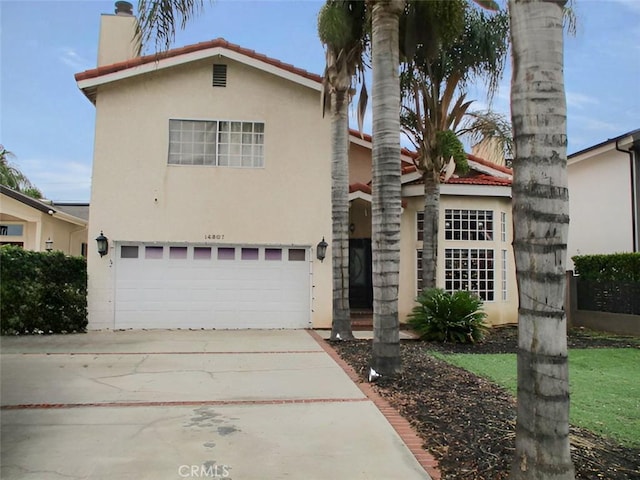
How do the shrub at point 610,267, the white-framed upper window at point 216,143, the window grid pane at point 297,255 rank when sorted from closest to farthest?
the shrub at point 610,267 < the white-framed upper window at point 216,143 < the window grid pane at point 297,255

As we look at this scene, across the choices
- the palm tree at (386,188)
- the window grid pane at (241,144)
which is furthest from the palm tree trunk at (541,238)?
the window grid pane at (241,144)

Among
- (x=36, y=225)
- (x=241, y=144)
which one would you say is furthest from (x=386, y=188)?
(x=36, y=225)

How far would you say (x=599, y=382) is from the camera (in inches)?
288

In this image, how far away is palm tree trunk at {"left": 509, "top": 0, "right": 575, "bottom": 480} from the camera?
132 inches

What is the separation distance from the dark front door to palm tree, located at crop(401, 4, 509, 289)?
130 inches

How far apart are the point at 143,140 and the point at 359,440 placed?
10178 mm

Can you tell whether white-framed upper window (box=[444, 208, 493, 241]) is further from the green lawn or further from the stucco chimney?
the stucco chimney

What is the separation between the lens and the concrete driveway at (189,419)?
4.18 m

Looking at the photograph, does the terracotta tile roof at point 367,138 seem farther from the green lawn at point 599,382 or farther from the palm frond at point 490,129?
the green lawn at point 599,382

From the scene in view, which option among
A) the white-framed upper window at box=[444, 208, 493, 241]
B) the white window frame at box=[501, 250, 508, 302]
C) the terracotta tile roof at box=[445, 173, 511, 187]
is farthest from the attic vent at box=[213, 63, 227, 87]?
the white window frame at box=[501, 250, 508, 302]

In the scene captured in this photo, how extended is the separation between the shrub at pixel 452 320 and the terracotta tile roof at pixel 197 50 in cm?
649

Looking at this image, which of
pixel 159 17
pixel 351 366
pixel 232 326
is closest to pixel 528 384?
pixel 351 366

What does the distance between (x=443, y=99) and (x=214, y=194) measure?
6291 mm

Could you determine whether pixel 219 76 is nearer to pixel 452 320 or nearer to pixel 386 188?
pixel 386 188
